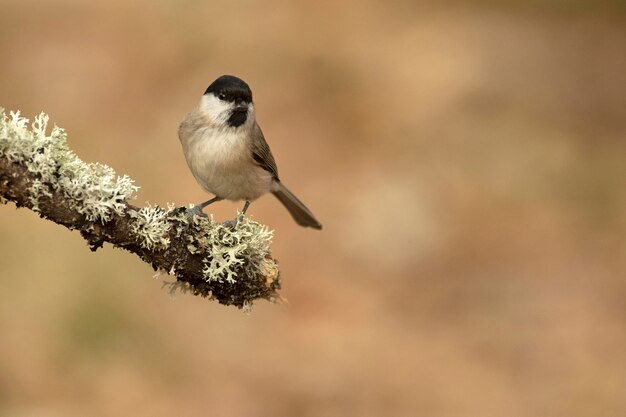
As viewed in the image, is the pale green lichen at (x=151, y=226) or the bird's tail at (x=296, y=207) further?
the bird's tail at (x=296, y=207)

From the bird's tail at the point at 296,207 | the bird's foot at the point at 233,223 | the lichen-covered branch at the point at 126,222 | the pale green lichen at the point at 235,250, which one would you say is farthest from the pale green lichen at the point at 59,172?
the bird's tail at the point at 296,207

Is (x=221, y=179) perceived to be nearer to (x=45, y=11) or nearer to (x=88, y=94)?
(x=88, y=94)

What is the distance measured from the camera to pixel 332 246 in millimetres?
8016

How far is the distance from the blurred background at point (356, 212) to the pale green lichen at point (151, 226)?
398cm

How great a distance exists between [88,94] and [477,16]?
480cm

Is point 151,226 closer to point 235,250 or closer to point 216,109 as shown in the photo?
point 235,250

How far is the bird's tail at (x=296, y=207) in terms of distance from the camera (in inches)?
188

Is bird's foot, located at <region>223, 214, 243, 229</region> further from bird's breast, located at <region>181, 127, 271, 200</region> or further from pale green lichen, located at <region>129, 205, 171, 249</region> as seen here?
bird's breast, located at <region>181, 127, 271, 200</region>

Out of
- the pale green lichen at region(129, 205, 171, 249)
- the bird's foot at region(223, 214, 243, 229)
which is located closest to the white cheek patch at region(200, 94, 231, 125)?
the bird's foot at region(223, 214, 243, 229)

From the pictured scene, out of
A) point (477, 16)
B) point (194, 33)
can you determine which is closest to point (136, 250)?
point (194, 33)

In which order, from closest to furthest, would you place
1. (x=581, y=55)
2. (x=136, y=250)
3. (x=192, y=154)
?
(x=136, y=250)
(x=192, y=154)
(x=581, y=55)

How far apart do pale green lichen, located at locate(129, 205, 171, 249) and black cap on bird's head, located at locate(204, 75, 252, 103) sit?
4.53 feet

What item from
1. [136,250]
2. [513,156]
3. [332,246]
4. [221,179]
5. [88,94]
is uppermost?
[513,156]

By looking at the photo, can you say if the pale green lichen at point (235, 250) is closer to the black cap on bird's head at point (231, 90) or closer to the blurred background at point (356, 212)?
the black cap on bird's head at point (231, 90)
